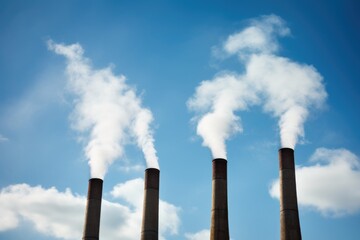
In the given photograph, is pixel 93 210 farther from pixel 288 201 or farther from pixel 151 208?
pixel 288 201

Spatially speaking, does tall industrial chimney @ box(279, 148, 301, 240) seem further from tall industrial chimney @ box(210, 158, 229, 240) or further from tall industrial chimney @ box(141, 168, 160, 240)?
tall industrial chimney @ box(141, 168, 160, 240)

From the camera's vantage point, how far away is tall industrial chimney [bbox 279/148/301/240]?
18891 millimetres

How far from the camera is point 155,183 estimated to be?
72.0ft

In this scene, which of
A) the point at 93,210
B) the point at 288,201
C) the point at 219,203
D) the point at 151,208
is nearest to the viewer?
the point at 288,201

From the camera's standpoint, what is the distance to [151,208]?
21109mm

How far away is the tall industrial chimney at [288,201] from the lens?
18891mm

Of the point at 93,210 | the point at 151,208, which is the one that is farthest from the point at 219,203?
the point at 93,210

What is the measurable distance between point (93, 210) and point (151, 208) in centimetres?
274

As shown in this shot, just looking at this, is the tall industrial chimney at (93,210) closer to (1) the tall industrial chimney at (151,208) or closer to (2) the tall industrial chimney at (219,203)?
(1) the tall industrial chimney at (151,208)

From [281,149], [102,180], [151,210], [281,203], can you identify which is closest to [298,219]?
[281,203]

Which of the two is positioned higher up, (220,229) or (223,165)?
(223,165)

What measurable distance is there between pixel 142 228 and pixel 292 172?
700 cm

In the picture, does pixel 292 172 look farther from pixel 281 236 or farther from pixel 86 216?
pixel 86 216

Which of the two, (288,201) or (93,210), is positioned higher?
(93,210)
